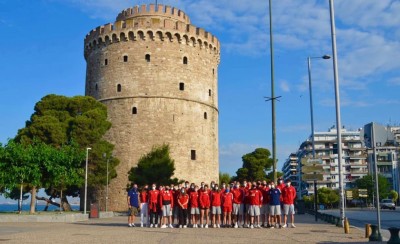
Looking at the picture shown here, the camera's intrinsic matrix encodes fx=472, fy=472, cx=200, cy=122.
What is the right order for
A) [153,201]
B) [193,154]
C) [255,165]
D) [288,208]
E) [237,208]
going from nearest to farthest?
1. [288,208]
2. [237,208]
3. [153,201]
4. [193,154]
5. [255,165]

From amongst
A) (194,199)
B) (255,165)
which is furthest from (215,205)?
(255,165)

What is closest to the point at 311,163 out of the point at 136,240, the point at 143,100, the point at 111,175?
the point at 136,240

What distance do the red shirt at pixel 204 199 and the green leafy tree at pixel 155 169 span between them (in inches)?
791

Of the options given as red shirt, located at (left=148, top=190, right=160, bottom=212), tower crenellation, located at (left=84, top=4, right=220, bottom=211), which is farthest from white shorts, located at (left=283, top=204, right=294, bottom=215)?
tower crenellation, located at (left=84, top=4, right=220, bottom=211)

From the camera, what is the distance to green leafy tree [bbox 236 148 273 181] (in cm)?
5197

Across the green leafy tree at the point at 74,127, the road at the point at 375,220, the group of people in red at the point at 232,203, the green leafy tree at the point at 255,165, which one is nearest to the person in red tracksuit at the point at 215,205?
the group of people in red at the point at 232,203

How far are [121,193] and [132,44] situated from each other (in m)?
13.4

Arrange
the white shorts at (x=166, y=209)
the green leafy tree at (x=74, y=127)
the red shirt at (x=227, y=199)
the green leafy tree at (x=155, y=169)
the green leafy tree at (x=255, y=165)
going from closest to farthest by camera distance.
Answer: the red shirt at (x=227, y=199)
the white shorts at (x=166, y=209)
the green leafy tree at (x=74, y=127)
the green leafy tree at (x=155, y=169)
the green leafy tree at (x=255, y=165)

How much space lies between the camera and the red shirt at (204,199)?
17203 mm

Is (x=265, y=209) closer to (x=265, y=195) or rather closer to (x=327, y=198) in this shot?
(x=265, y=195)

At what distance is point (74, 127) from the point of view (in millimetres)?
35438

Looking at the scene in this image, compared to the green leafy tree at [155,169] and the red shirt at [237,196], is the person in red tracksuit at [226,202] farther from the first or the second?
the green leafy tree at [155,169]

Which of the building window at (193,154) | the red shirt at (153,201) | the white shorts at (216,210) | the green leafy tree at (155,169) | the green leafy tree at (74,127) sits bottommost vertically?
the white shorts at (216,210)

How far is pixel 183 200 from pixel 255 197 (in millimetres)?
2661
